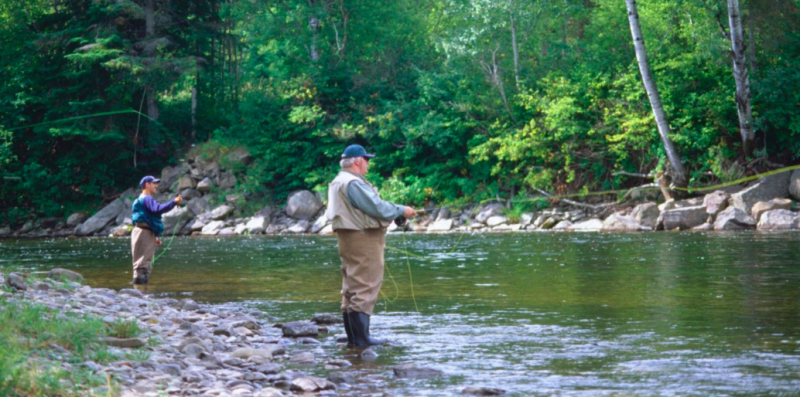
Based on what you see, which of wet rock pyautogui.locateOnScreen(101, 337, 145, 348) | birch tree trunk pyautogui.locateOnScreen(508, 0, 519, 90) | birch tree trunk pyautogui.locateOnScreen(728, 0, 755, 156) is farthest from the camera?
birch tree trunk pyautogui.locateOnScreen(508, 0, 519, 90)

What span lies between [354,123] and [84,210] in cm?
946

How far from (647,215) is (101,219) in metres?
16.7

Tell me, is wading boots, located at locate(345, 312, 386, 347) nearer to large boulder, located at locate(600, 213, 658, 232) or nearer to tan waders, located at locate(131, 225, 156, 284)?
tan waders, located at locate(131, 225, 156, 284)

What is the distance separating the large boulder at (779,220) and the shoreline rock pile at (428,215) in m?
0.02

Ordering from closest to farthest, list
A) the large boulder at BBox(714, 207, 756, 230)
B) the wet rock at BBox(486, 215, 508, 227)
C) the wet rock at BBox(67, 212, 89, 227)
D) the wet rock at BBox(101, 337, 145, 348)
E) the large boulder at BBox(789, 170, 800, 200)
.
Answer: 1. the wet rock at BBox(101, 337, 145, 348)
2. the large boulder at BBox(714, 207, 756, 230)
3. the large boulder at BBox(789, 170, 800, 200)
4. the wet rock at BBox(486, 215, 508, 227)
5. the wet rock at BBox(67, 212, 89, 227)

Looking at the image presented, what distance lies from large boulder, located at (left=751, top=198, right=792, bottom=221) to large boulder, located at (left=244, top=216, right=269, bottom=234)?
1351cm

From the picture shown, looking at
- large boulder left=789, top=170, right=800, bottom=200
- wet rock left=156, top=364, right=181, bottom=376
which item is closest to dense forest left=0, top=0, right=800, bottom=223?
large boulder left=789, top=170, right=800, bottom=200

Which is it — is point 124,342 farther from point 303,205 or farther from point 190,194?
point 190,194

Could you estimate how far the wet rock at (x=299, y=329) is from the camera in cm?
731

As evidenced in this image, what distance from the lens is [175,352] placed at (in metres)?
6.04

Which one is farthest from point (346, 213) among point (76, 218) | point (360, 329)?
point (76, 218)

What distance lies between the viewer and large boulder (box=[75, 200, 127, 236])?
2819cm

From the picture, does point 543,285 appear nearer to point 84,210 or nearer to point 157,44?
point 157,44

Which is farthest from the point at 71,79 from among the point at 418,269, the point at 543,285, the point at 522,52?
the point at 543,285
